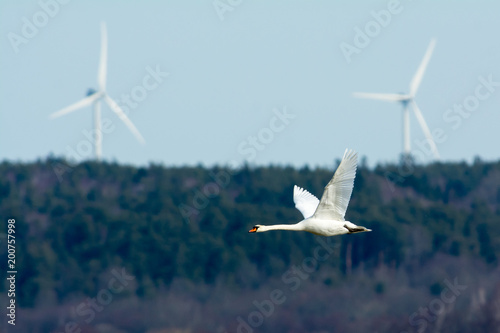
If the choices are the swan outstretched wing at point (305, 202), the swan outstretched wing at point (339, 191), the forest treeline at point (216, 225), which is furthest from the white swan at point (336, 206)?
the forest treeline at point (216, 225)

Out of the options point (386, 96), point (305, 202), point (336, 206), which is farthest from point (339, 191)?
point (386, 96)

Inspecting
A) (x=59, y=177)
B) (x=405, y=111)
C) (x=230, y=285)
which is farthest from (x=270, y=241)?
(x=59, y=177)

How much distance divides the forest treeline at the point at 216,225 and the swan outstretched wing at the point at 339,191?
2961cm

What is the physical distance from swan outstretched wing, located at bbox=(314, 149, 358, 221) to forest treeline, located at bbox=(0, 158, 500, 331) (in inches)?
1166

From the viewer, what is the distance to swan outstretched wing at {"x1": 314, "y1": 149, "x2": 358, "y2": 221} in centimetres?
2542

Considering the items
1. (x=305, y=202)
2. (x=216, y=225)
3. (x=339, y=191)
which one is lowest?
(x=216, y=225)

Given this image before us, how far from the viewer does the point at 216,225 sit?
77000 mm

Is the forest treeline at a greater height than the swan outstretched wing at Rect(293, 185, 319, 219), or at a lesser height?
lesser

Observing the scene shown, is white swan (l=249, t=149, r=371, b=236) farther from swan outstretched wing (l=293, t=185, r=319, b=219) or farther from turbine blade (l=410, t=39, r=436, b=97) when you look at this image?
turbine blade (l=410, t=39, r=436, b=97)

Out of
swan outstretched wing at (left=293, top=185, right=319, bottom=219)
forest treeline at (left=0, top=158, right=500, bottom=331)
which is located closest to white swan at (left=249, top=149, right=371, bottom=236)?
swan outstretched wing at (left=293, top=185, right=319, bottom=219)

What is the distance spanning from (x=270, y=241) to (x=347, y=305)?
14.1 metres

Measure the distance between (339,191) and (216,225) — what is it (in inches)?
2019

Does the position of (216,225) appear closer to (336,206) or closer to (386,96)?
(386,96)

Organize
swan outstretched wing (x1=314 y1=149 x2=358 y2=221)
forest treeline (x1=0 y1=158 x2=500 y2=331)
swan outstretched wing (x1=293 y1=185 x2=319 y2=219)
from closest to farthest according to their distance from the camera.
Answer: swan outstretched wing (x1=314 y1=149 x2=358 y2=221), swan outstretched wing (x1=293 y1=185 x2=319 y2=219), forest treeline (x1=0 y1=158 x2=500 y2=331)
